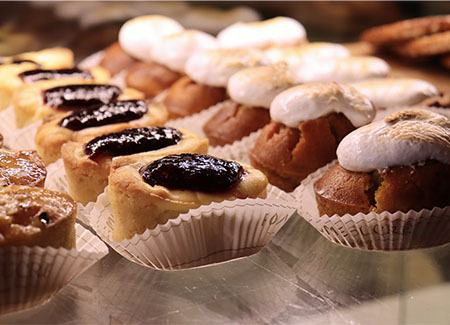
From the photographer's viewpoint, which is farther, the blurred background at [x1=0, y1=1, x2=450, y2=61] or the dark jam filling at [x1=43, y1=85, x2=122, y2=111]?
the blurred background at [x1=0, y1=1, x2=450, y2=61]

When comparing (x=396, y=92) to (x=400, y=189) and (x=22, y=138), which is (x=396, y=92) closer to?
(x=400, y=189)

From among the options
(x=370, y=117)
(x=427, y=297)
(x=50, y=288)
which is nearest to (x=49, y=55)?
(x=370, y=117)

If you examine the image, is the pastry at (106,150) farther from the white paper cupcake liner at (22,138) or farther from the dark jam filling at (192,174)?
the white paper cupcake liner at (22,138)

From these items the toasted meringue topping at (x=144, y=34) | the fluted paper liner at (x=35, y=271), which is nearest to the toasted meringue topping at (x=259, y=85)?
the toasted meringue topping at (x=144, y=34)

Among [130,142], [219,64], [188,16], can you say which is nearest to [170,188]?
[130,142]

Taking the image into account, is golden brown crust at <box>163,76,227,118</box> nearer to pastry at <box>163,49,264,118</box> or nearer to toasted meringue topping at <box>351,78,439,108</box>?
pastry at <box>163,49,264,118</box>

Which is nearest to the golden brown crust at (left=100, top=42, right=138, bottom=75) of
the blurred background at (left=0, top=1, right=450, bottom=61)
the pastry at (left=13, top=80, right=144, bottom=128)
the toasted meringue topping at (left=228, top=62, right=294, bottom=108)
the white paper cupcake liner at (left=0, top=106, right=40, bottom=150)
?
the blurred background at (left=0, top=1, right=450, bottom=61)

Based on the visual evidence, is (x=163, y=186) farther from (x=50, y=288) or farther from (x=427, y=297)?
(x=427, y=297)

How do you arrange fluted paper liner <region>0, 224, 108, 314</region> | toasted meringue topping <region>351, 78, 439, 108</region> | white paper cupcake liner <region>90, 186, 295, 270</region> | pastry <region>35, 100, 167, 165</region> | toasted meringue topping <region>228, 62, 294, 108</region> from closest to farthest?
1. fluted paper liner <region>0, 224, 108, 314</region>
2. white paper cupcake liner <region>90, 186, 295, 270</region>
3. pastry <region>35, 100, 167, 165</region>
4. toasted meringue topping <region>228, 62, 294, 108</region>
5. toasted meringue topping <region>351, 78, 439, 108</region>
